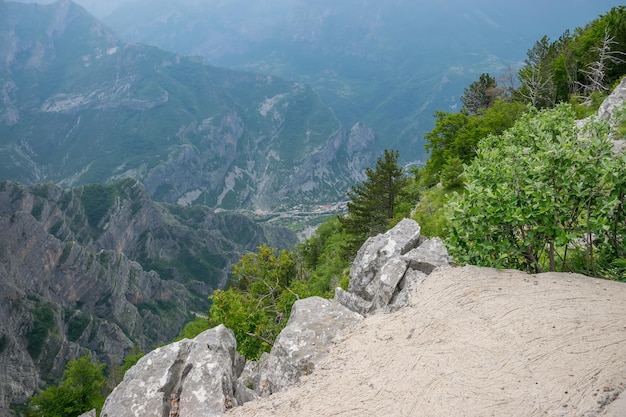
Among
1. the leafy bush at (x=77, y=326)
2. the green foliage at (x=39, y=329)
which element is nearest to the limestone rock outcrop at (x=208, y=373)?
the green foliage at (x=39, y=329)

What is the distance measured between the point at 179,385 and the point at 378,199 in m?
32.5

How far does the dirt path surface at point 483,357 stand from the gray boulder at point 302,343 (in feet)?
2.27

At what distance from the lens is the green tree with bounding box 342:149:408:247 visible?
4066cm

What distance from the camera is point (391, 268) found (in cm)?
1520

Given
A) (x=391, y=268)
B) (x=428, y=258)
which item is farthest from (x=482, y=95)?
(x=391, y=268)

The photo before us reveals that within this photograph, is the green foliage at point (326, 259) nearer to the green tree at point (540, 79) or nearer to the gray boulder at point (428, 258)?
the gray boulder at point (428, 258)

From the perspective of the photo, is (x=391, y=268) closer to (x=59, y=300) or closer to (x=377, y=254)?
(x=377, y=254)

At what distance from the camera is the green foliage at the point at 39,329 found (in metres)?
114

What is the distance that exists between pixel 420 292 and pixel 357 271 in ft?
18.8

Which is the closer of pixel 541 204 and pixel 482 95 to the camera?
pixel 541 204

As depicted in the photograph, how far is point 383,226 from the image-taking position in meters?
40.8

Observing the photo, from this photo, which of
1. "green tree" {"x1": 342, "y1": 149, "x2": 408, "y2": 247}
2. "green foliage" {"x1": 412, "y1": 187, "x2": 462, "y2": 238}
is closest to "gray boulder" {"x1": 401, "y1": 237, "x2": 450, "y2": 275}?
"green foliage" {"x1": 412, "y1": 187, "x2": 462, "y2": 238}

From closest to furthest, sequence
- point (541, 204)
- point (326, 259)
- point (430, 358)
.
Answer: point (430, 358) → point (541, 204) → point (326, 259)

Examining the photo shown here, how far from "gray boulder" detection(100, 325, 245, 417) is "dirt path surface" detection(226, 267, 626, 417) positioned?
4.07 ft
